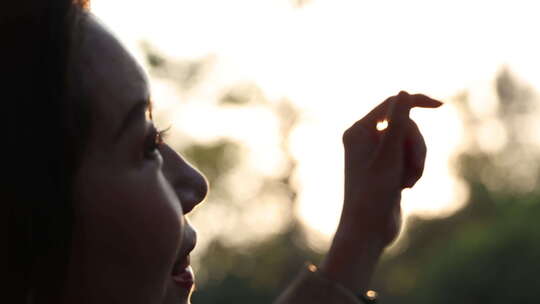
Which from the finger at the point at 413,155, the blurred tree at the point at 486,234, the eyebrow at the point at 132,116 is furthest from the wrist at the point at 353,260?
the blurred tree at the point at 486,234

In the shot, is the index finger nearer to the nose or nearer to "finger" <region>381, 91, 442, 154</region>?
"finger" <region>381, 91, 442, 154</region>

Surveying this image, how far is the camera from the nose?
283 centimetres

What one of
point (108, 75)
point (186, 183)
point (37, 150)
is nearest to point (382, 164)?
point (186, 183)

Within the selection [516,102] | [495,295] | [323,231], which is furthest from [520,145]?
[495,295]

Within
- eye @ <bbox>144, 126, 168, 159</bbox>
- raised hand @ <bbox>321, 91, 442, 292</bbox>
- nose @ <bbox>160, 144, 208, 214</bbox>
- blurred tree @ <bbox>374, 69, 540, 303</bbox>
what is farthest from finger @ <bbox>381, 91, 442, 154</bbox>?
blurred tree @ <bbox>374, 69, 540, 303</bbox>

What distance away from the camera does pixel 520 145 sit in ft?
149

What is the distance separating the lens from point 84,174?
261cm

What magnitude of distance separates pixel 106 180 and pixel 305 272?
861mm

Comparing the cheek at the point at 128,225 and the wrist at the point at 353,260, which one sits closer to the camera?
the cheek at the point at 128,225

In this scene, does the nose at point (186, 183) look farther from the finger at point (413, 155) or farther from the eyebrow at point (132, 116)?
the finger at point (413, 155)

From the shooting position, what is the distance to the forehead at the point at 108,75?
2602mm

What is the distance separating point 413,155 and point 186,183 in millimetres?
617

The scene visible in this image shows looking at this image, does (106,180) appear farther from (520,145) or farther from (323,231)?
(520,145)

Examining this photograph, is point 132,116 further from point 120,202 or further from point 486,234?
point 486,234
